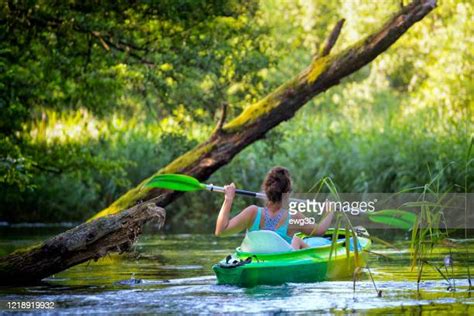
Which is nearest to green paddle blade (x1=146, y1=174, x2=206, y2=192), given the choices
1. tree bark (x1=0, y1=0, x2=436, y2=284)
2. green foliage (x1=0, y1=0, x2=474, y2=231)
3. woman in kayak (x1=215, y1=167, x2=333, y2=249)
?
woman in kayak (x1=215, y1=167, x2=333, y2=249)

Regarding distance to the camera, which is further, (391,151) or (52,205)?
(52,205)

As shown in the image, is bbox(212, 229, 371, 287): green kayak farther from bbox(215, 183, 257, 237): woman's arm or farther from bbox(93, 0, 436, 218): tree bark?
bbox(93, 0, 436, 218): tree bark

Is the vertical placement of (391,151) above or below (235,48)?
below

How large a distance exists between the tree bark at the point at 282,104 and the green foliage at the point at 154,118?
5.60 feet

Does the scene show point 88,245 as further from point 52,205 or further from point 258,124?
point 52,205

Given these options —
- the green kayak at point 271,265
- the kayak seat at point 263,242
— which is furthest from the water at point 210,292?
the kayak seat at point 263,242

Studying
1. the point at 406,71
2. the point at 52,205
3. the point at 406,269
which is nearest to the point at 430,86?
the point at 406,71

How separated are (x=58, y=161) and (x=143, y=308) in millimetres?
7630

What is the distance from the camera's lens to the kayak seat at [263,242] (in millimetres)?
9094

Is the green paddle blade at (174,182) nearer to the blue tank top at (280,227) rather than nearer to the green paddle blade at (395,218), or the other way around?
the blue tank top at (280,227)

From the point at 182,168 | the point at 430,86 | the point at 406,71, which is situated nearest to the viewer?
the point at 182,168

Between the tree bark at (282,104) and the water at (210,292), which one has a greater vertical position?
the tree bark at (282,104)

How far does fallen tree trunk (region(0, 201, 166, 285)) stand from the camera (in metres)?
9.12

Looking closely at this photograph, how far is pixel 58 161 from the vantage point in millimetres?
15031
